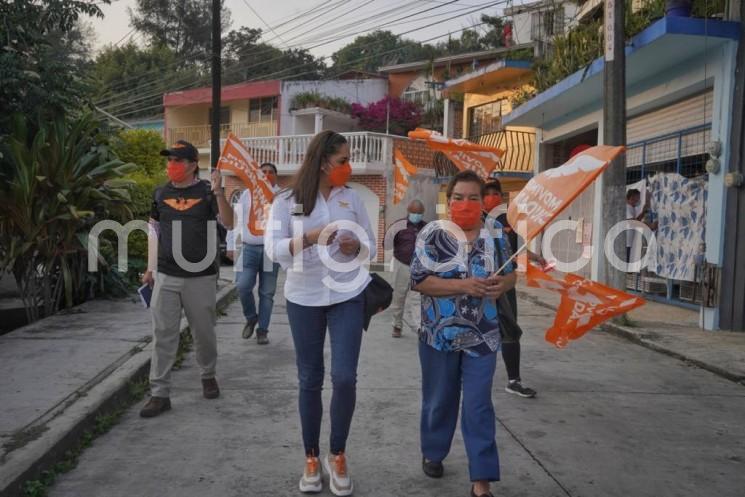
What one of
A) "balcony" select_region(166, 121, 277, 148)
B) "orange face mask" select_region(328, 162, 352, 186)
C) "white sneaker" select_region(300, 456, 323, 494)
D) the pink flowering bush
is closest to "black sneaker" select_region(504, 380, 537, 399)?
"white sneaker" select_region(300, 456, 323, 494)

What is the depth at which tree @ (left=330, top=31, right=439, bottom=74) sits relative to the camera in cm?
4066

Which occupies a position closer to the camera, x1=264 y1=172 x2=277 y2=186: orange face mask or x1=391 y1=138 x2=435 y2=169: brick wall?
x1=264 y1=172 x2=277 y2=186: orange face mask

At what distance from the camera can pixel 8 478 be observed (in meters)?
3.31

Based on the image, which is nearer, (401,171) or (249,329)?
(249,329)

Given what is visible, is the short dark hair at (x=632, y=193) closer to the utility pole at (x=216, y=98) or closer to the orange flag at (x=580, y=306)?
the orange flag at (x=580, y=306)

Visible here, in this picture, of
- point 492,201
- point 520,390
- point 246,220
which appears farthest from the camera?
point 246,220

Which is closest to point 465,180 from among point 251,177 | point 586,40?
point 251,177

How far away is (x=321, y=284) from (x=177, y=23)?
168ft

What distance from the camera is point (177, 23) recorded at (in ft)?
164

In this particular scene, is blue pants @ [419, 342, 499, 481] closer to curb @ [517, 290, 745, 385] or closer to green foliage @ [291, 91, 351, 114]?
curb @ [517, 290, 745, 385]

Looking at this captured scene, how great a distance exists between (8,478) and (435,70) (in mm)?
26119

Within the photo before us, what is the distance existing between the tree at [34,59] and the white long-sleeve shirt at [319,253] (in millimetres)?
5843

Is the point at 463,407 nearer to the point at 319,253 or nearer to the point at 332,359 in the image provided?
the point at 332,359

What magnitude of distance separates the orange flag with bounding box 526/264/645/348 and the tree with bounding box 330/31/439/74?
119ft
